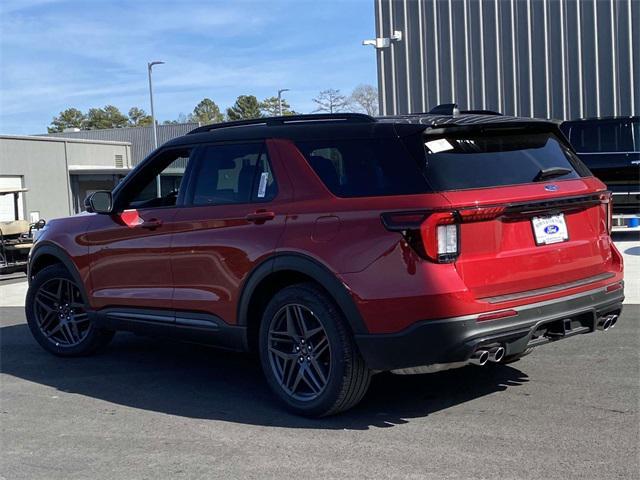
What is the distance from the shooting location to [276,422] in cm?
492

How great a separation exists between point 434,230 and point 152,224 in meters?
2.43

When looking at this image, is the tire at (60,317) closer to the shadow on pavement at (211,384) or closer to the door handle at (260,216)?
the shadow on pavement at (211,384)

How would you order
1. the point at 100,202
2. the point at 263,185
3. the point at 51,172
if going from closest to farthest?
1. the point at 263,185
2. the point at 100,202
3. the point at 51,172

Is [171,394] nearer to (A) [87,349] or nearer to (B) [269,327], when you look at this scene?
(B) [269,327]

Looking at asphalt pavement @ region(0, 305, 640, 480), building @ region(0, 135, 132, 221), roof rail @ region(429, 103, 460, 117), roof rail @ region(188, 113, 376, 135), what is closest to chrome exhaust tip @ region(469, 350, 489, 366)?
asphalt pavement @ region(0, 305, 640, 480)

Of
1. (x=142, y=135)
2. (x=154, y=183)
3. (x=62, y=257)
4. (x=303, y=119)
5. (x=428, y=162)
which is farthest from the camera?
(x=142, y=135)

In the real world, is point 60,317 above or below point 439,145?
below

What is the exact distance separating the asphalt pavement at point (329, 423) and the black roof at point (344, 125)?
1784mm

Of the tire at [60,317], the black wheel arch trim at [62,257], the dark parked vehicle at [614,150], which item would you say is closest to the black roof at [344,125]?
the black wheel arch trim at [62,257]

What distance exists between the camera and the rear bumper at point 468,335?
4336 millimetres

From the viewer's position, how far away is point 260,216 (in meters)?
5.11

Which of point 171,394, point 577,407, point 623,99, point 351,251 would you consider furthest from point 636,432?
point 623,99

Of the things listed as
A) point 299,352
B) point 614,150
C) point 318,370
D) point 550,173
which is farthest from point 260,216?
point 614,150

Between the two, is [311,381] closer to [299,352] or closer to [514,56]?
[299,352]
